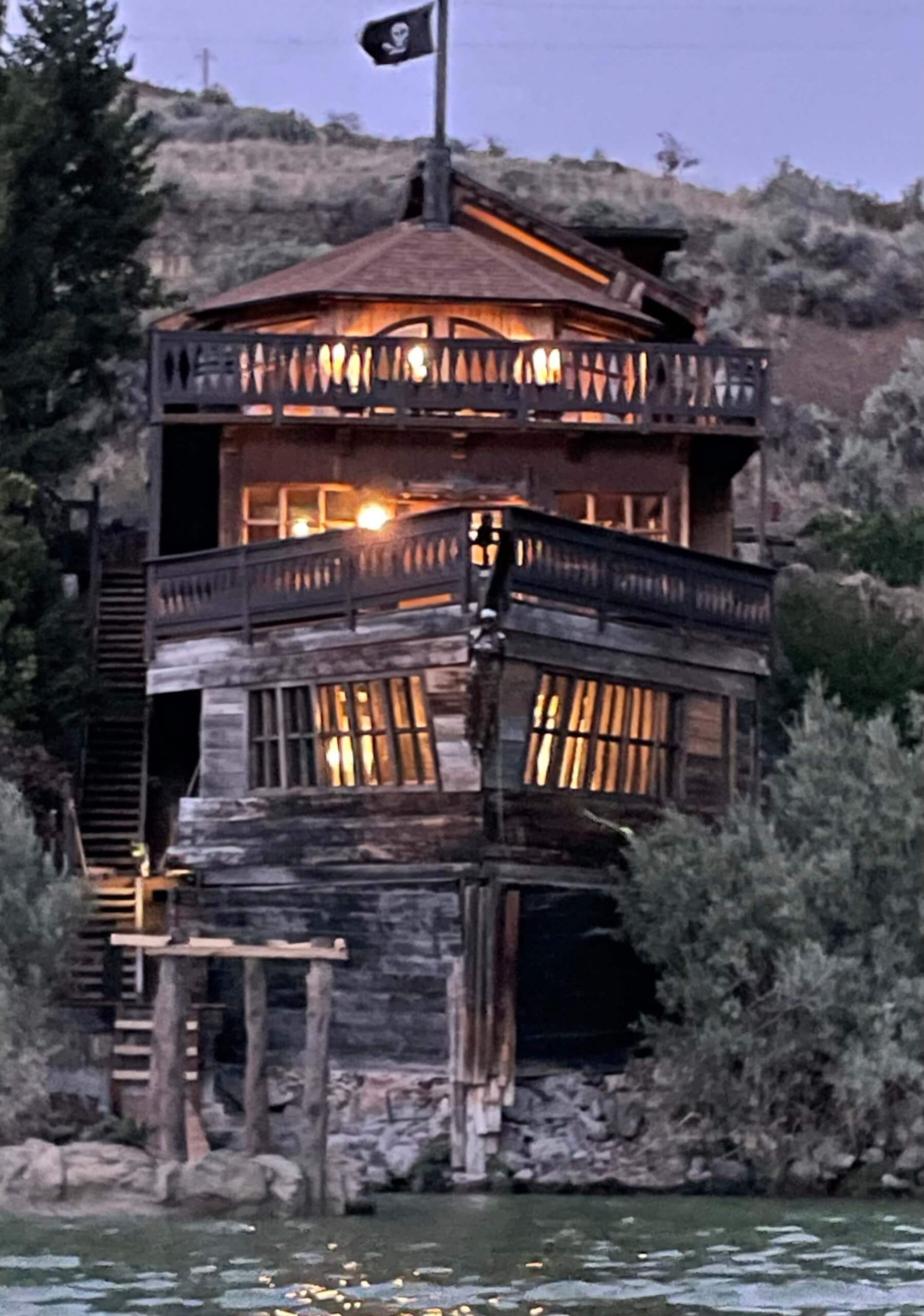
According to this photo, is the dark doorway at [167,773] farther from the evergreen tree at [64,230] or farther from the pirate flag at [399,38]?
the pirate flag at [399,38]

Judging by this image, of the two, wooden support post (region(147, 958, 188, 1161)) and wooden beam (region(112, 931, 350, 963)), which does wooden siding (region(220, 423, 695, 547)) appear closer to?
wooden beam (region(112, 931, 350, 963))

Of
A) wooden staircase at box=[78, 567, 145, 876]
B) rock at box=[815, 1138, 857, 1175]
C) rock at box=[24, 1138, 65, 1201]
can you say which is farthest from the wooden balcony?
rock at box=[24, 1138, 65, 1201]

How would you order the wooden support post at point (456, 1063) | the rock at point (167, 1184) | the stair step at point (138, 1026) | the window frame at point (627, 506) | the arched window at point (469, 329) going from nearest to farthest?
the rock at point (167, 1184), the wooden support post at point (456, 1063), the stair step at point (138, 1026), the window frame at point (627, 506), the arched window at point (469, 329)

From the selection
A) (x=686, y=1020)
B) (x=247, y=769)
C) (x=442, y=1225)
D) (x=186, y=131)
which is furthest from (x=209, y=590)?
(x=186, y=131)

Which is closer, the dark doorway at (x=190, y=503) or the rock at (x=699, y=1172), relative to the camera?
the rock at (x=699, y=1172)

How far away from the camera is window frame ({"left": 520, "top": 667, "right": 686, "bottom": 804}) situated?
118 feet

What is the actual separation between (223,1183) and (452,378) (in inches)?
574

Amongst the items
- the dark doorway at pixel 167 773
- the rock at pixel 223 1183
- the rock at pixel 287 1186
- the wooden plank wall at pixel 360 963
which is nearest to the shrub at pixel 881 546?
the dark doorway at pixel 167 773

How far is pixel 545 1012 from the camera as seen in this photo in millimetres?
35938

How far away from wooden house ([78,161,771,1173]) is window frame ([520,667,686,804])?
6cm

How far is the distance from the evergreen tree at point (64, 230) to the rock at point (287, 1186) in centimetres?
1767

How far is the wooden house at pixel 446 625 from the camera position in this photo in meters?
35.4

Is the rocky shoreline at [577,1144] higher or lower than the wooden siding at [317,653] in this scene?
lower

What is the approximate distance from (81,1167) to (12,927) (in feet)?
19.7
